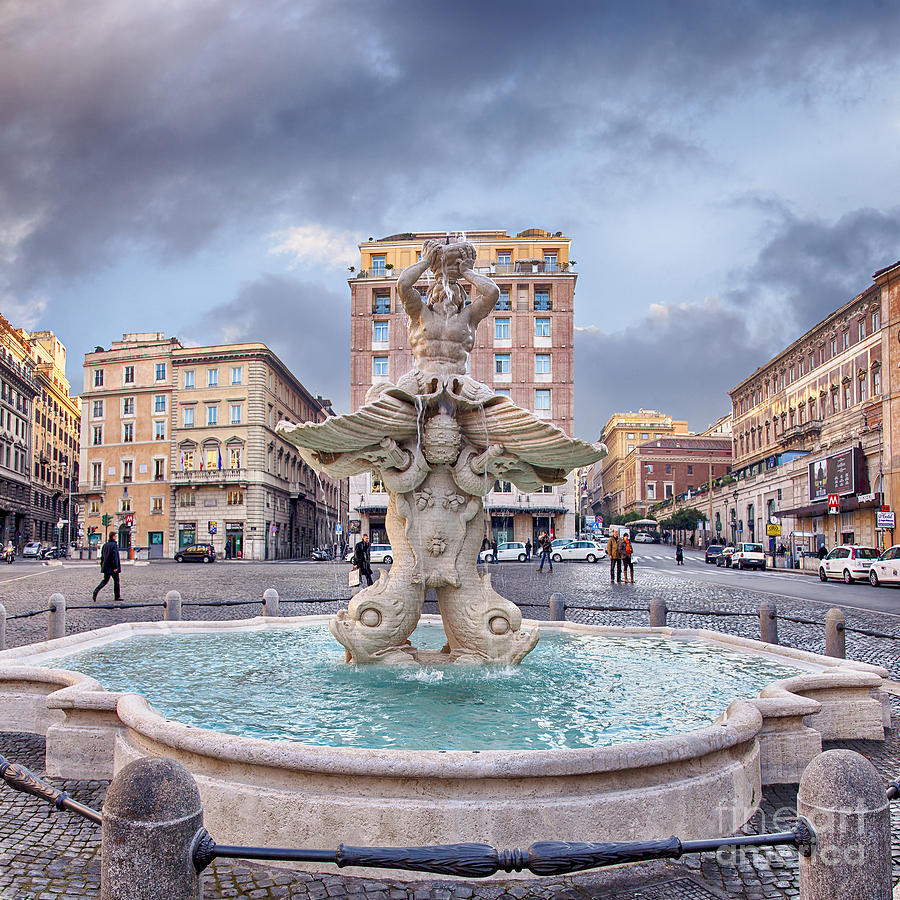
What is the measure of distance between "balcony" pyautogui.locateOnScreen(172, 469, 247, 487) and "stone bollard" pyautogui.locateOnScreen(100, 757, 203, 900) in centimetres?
5679

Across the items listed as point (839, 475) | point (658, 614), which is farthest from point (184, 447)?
point (658, 614)

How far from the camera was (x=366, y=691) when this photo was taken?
5980mm

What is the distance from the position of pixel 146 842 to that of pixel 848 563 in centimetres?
3214

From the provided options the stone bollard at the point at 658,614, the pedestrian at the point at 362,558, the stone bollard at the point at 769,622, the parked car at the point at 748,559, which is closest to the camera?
the stone bollard at the point at 769,622

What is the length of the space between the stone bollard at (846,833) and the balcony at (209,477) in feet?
188

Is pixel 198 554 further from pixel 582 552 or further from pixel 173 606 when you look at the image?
pixel 173 606

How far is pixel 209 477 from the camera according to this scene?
190ft

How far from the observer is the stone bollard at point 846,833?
244cm

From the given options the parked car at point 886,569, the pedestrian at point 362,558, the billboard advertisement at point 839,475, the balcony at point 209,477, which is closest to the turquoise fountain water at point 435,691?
the pedestrian at point 362,558

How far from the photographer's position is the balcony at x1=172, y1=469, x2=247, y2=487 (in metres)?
57.4

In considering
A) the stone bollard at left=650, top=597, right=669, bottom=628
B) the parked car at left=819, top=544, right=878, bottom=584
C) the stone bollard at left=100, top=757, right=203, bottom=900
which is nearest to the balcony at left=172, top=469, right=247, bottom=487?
the parked car at left=819, top=544, right=878, bottom=584

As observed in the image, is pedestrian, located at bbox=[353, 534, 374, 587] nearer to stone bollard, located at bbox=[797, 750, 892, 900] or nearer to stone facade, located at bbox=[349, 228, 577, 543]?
stone bollard, located at bbox=[797, 750, 892, 900]

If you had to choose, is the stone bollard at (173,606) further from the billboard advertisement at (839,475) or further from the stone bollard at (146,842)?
the billboard advertisement at (839,475)

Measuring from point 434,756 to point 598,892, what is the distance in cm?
92
